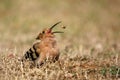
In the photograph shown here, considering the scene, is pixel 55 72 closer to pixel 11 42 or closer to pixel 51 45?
pixel 51 45

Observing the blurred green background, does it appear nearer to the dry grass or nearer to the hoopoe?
the dry grass

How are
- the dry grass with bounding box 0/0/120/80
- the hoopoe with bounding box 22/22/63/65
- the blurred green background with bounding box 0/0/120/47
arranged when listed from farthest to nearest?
1. the blurred green background with bounding box 0/0/120/47
2. the dry grass with bounding box 0/0/120/80
3. the hoopoe with bounding box 22/22/63/65

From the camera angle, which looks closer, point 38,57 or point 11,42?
point 38,57

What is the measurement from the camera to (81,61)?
869 centimetres

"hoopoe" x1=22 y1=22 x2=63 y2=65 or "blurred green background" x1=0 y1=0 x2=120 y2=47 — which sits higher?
"blurred green background" x1=0 y1=0 x2=120 y2=47

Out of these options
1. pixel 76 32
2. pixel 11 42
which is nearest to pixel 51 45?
pixel 11 42

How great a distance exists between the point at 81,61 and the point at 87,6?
1220 centimetres

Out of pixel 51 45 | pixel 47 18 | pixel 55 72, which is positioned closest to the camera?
pixel 55 72

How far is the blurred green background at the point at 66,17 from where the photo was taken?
17703 millimetres

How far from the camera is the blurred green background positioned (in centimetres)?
1770

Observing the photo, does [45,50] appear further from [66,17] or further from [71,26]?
[66,17]

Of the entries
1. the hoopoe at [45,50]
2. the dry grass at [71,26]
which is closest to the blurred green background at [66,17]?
the dry grass at [71,26]

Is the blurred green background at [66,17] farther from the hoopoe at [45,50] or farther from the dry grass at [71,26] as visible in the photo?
the hoopoe at [45,50]

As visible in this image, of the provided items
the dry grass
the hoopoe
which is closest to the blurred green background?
the dry grass
